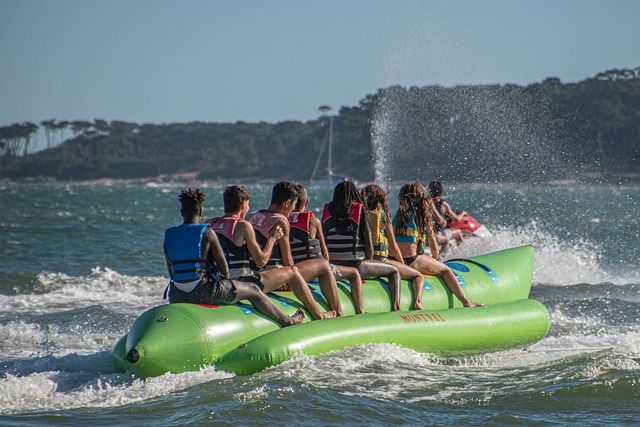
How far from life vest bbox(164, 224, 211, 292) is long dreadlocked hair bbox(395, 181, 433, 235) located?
6.42 feet

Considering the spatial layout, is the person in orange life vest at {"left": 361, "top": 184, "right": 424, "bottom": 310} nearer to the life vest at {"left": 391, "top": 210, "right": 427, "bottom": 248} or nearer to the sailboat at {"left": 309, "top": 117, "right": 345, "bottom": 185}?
the life vest at {"left": 391, "top": 210, "right": 427, "bottom": 248}

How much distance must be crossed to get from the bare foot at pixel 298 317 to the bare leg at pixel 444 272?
1.36 m

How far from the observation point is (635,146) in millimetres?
40688

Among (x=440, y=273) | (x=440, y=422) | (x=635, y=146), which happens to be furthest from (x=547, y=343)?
(x=635, y=146)

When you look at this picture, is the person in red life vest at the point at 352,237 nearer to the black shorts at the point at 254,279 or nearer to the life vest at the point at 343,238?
the life vest at the point at 343,238

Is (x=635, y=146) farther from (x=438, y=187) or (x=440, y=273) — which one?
(x=440, y=273)

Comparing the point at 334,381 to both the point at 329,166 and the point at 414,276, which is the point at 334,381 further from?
the point at 329,166

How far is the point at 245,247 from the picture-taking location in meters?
5.46

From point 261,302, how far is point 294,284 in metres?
0.31

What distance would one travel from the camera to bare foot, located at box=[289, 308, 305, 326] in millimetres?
5625

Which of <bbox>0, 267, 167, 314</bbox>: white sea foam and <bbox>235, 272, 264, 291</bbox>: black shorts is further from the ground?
<bbox>235, 272, 264, 291</bbox>: black shorts

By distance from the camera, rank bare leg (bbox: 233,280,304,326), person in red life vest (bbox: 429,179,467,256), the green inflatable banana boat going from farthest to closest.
→ person in red life vest (bbox: 429,179,467,256) < bare leg (bbox: 233,280,304,326) < the green inflatable banana boat

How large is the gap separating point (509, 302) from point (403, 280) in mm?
917

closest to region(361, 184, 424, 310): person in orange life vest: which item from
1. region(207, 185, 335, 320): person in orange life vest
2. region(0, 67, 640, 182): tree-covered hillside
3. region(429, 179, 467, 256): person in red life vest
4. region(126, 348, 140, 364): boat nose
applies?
region(207, 185, 335, 320): person in orange life vest
